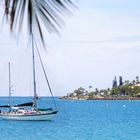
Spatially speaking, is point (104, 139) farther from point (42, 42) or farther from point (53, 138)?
point (42, 42)

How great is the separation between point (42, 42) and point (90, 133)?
47036 millimetres

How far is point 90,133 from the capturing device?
48.8 m

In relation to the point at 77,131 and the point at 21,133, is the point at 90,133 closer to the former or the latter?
the point at 77,131

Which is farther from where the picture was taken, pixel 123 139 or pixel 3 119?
pixel 3 119

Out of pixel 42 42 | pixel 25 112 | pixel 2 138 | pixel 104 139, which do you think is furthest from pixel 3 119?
pixel 42 42

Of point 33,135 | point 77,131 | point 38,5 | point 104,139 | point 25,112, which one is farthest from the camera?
point 25,112

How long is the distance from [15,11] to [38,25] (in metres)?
0.12

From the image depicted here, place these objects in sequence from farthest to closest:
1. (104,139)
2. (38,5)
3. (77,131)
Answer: (77,131), (104,139), (38,5)

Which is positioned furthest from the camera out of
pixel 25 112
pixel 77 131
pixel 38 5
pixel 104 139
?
pixel 25 112

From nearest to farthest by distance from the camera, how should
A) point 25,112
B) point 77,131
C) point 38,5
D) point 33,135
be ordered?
point 38,5 < point 33,135 < point 77,131 < point 25,112

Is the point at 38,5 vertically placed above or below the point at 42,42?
above

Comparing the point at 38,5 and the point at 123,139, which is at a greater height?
the point at 38,5

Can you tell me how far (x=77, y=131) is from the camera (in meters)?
50.9

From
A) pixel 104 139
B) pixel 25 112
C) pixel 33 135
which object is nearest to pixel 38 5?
pixel 104 139
